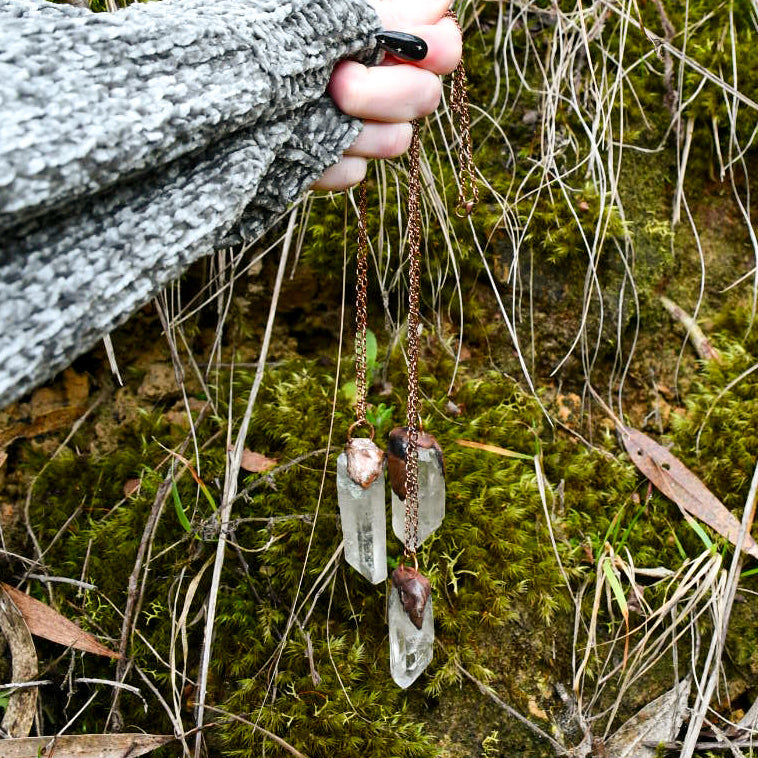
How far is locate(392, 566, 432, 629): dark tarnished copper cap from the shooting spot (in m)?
1.31

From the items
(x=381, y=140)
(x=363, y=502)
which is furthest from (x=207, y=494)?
(x=381, y=140)

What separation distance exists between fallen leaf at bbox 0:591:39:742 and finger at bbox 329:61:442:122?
1.20 m

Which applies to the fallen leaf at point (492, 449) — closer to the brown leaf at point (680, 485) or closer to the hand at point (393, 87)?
the brown leaf at point (680, 485)

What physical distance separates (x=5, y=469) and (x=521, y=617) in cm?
124

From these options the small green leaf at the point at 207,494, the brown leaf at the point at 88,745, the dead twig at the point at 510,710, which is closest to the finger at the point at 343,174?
the small green leaf at the point at 207,494

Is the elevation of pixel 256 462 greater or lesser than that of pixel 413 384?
lesser

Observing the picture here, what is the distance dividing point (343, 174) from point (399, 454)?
51 centimetres

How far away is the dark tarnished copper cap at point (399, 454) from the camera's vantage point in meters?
1.38

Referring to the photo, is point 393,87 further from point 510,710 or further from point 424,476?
point 510,710

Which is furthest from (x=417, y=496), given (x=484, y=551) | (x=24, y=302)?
(x=24, y=302)

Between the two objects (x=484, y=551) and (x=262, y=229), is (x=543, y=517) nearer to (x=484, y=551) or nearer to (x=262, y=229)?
(x=484, y=551)

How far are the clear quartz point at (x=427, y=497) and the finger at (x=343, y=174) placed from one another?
0.50m

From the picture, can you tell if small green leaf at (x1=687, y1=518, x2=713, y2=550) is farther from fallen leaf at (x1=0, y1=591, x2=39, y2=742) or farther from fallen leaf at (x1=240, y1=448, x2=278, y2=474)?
fallen leaf at (x1=0, y1=591, x2=39, y2=742)

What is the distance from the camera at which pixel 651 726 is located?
153 centimetres
